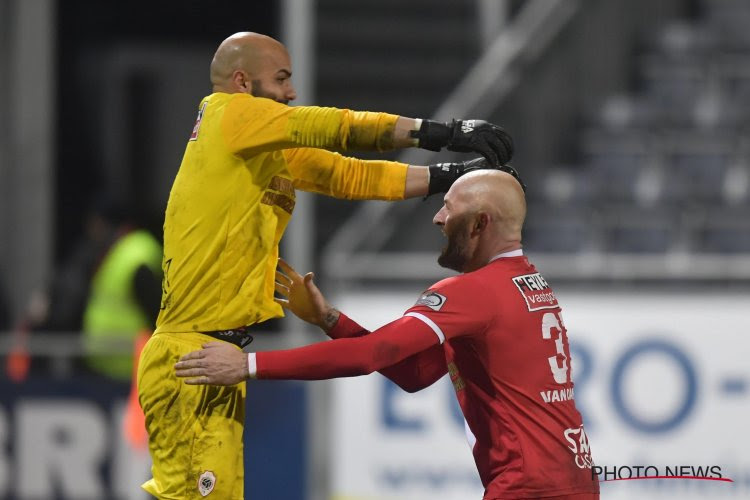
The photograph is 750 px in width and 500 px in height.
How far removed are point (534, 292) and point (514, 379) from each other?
0.87 ft

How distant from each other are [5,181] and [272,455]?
4391 millimetres

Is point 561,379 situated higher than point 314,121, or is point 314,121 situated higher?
point 314,121

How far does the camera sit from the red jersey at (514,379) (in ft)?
14.4

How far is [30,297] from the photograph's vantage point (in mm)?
11719

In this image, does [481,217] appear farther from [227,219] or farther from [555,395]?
[227,219]

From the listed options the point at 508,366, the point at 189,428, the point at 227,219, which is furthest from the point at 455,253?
the point at 189,428

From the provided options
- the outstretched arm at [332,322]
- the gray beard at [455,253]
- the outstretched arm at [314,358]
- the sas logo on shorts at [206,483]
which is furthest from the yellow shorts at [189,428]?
the gray beard at [455,253]

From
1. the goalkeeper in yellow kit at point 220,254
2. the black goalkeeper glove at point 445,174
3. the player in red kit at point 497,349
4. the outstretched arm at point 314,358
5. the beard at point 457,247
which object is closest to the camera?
the outstretched arm at point 314,358

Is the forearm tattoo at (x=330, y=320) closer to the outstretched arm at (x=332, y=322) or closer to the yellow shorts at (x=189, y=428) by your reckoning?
the outstretched arm at (x=332, y=322)

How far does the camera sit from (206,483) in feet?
14.5

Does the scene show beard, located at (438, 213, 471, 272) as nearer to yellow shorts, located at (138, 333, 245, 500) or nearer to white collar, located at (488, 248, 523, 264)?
white collar, located at (488, 248, 523, 264)

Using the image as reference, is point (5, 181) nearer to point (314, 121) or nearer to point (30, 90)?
point (30, 90)

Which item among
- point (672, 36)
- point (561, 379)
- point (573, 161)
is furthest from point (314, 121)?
point (672, 36)

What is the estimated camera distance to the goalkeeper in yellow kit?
14.4ft
